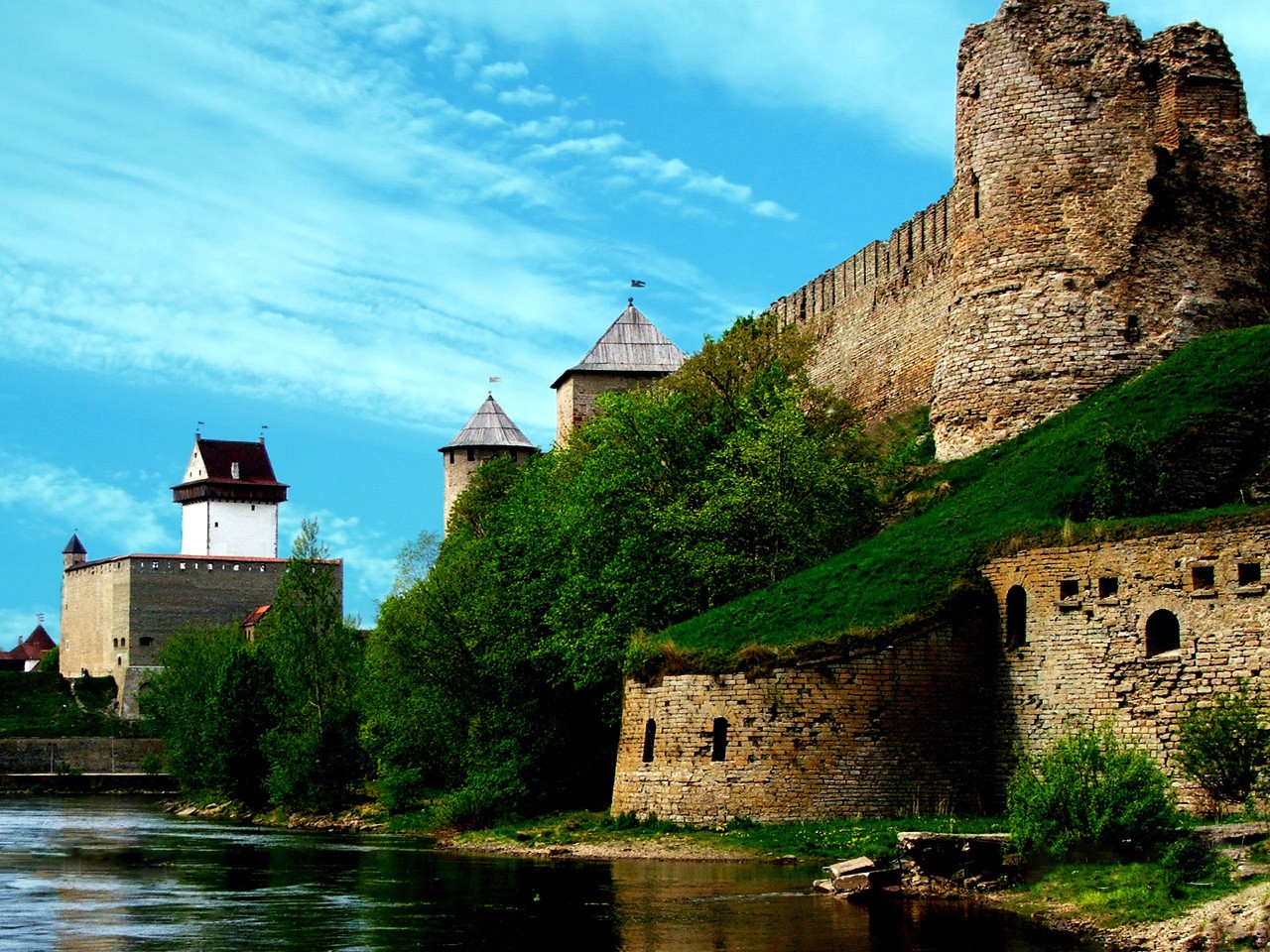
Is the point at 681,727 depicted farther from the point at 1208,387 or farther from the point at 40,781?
the point at 40,781

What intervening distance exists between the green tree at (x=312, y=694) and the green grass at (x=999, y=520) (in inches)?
700

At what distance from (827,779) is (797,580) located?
4.60 m

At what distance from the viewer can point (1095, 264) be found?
33.2 metres

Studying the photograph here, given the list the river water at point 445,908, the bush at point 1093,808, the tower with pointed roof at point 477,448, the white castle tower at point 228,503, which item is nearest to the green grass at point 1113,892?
the bush at point 1093,808

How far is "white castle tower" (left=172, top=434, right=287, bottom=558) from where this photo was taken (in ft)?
370

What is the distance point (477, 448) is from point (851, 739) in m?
50.8

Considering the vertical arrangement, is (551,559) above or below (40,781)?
above

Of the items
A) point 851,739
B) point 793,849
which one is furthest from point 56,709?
point 793,849

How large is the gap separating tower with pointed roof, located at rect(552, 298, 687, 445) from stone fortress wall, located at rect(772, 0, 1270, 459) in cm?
2649

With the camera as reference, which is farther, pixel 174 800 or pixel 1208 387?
pixel 174 800

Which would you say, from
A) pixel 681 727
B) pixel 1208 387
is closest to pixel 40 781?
pixel 681 727

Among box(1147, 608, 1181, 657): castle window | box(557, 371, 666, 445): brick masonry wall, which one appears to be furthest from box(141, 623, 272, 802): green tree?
box(1147, 608, 1181, 657): castle window

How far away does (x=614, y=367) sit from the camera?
61.9 meters

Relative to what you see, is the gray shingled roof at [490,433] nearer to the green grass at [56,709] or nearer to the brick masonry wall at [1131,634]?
the green grass at [56,709]
